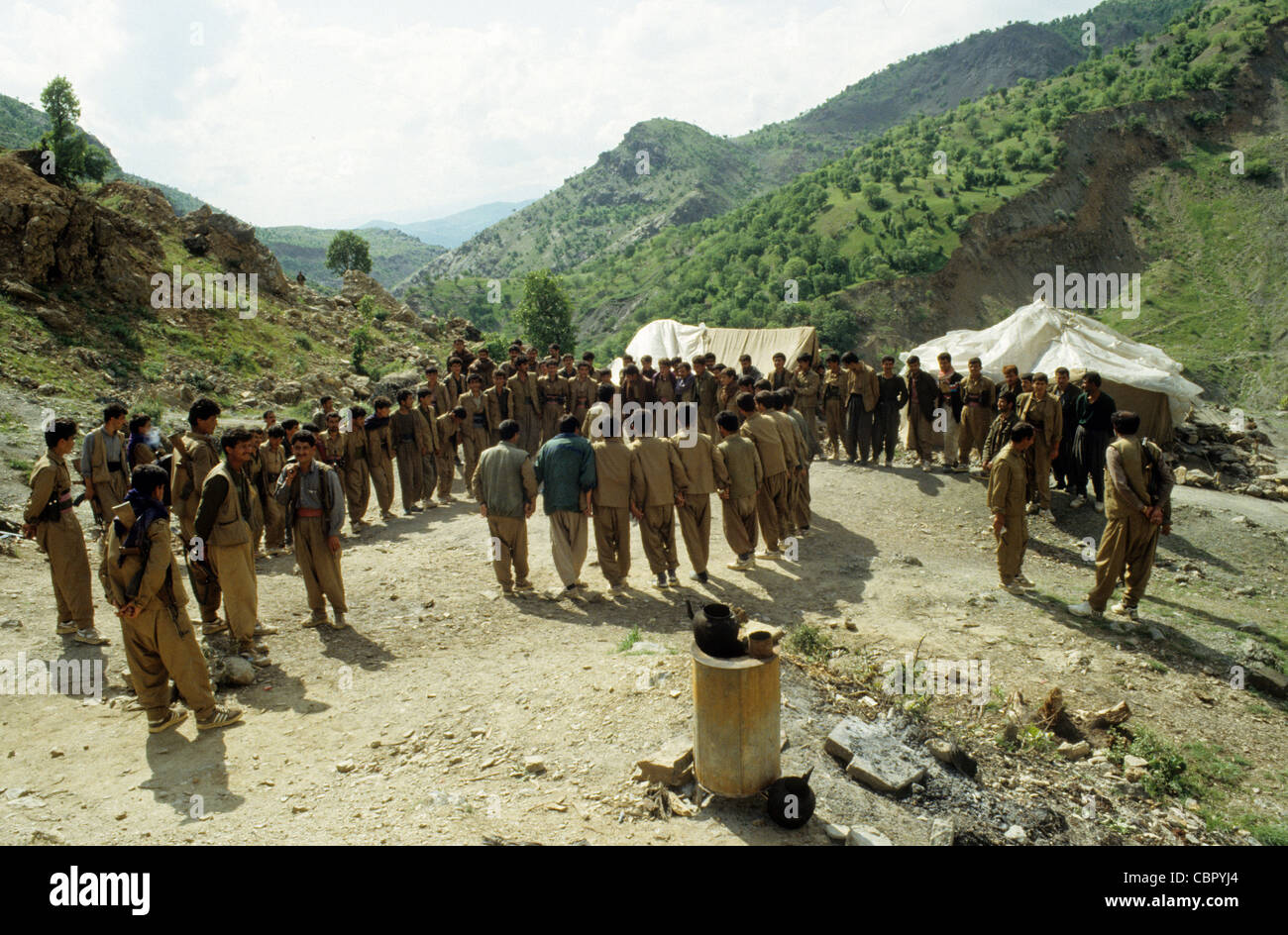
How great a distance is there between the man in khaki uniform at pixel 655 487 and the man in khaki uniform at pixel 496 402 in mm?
4306

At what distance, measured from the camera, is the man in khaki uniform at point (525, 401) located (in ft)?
38.4

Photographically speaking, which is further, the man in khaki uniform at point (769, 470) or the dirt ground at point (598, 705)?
the man in khaki uniform at point (769, 470)

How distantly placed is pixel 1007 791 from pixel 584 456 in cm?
458

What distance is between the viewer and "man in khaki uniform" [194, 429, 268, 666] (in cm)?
584

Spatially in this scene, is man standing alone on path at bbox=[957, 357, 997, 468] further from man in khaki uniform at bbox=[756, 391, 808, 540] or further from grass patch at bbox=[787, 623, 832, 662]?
grass patch at bbox=[787, 623, 832, 662]

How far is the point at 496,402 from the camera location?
37.3 feet

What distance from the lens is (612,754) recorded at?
4.53 metres

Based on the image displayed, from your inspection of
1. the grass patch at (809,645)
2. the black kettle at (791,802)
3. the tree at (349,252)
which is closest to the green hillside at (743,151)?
the tree at (349,252)

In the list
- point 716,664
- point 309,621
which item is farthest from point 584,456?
point 716,664

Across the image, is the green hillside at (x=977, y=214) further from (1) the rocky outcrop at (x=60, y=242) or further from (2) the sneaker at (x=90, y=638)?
(2) the sneaker at (x=90, y=638)

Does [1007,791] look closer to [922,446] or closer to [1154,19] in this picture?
[922,446]

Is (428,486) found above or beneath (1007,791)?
above

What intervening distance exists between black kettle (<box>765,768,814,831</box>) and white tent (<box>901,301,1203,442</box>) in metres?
11.8

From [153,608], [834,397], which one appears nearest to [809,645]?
[153,608]
